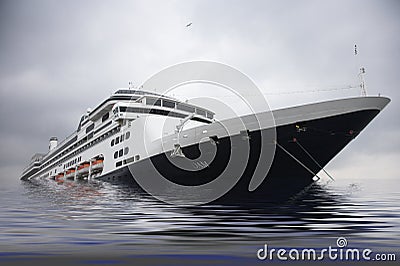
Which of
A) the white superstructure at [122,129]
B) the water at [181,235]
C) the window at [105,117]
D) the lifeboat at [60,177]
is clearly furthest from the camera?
the lifeboat at [60,177]

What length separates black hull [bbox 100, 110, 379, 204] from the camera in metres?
18.5

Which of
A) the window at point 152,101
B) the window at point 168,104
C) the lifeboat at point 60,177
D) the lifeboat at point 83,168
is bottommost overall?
the lifeboat at point 60,177

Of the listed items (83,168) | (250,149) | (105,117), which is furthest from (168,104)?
(250,149)

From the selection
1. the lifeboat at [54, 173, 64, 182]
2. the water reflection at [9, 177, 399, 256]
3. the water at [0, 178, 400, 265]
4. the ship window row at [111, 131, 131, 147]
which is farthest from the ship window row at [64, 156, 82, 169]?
the water at [0, 178, 400, 265]

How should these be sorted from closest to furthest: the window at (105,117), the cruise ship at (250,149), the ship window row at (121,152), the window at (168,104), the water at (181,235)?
the water at (181,235), the cruise ship at (250,149), the ship window row at (121,152), the window at (168,104), the window at (105,117)

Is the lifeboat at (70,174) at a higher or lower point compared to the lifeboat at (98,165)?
lower

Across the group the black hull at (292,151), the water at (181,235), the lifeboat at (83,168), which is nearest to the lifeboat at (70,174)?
the lifeboat at (83,168)

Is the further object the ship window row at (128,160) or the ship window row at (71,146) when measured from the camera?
the ship window row at (71,146)

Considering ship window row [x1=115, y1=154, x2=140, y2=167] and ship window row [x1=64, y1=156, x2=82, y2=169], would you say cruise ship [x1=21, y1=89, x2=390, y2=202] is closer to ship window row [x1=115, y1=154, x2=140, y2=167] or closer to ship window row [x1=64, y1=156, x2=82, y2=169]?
ship window row [x1=115, y1=154, x2=140, y2=167]

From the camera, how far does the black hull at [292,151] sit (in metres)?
18.5

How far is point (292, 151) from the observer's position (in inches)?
758

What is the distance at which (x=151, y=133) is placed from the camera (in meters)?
26.7

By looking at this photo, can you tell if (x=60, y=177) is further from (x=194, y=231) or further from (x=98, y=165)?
(x=194, y=231)

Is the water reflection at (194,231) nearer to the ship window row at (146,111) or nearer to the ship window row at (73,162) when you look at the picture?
the ship window row at (146,111)
